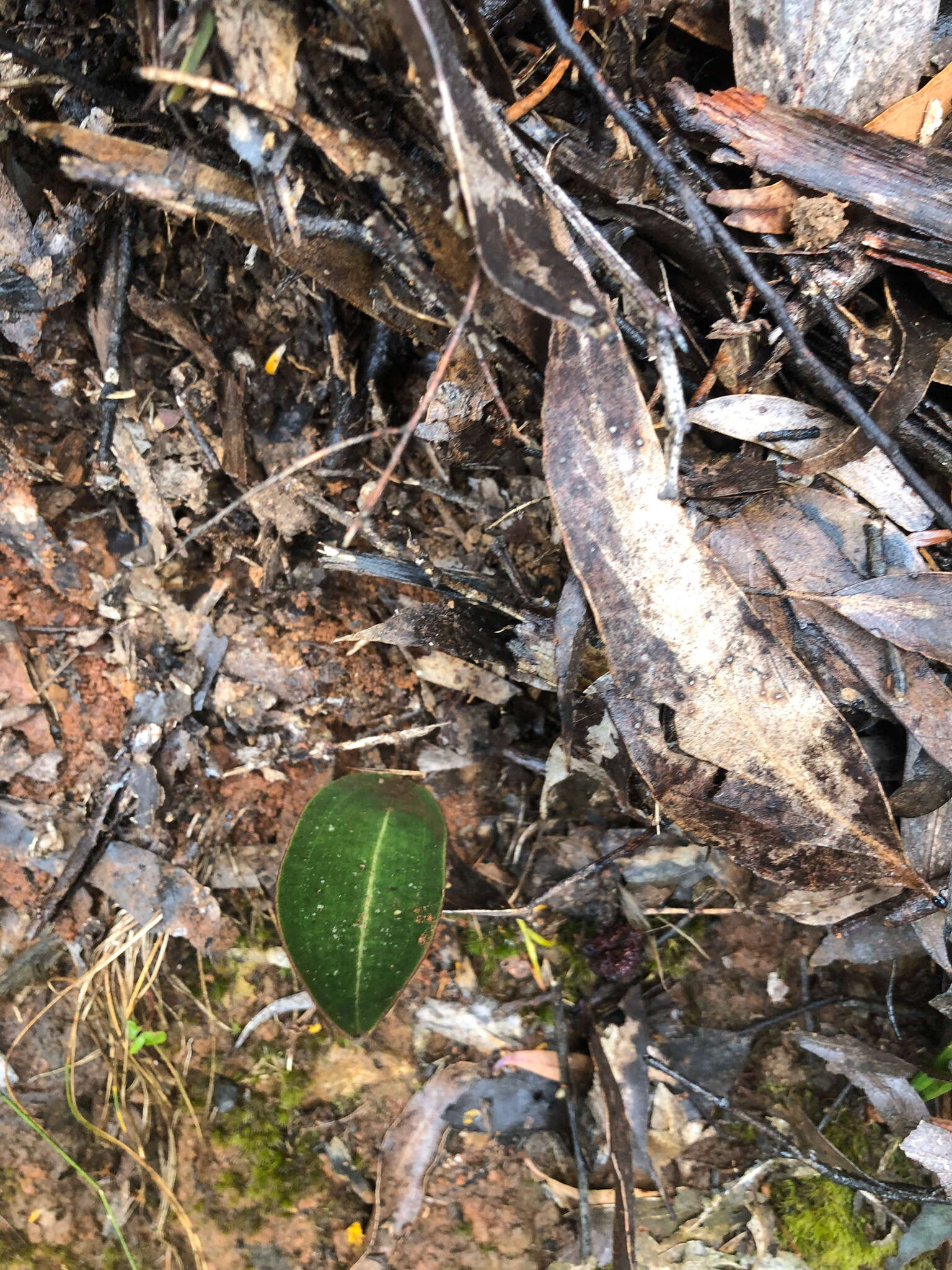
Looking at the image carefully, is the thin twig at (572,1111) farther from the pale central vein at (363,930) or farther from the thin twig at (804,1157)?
the pale central vein at (363,930)

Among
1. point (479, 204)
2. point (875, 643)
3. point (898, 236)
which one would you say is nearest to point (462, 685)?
point (875, 643)

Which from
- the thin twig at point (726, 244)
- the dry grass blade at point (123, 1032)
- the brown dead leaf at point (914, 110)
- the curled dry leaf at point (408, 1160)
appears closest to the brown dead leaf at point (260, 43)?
the thin twig at point (726, 244)

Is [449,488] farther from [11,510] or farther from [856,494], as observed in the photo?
[11,510]

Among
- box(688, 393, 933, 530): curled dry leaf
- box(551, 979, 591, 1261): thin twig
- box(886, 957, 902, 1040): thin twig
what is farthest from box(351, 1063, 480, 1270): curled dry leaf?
box(688, 393, 933, 530): curled dry leaf

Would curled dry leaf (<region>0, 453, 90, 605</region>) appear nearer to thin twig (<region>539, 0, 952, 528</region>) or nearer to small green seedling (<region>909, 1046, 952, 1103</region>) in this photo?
thin twig (<region>539, 0, 952, 528</region>)

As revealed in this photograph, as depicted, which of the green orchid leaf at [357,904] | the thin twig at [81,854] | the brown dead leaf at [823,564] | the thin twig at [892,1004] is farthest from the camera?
the thin twig at [81,854]

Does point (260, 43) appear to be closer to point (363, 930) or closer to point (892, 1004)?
point (363, 930)

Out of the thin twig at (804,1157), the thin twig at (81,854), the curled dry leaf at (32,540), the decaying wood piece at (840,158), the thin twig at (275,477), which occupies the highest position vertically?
the decaying wood piece at (840,158)
